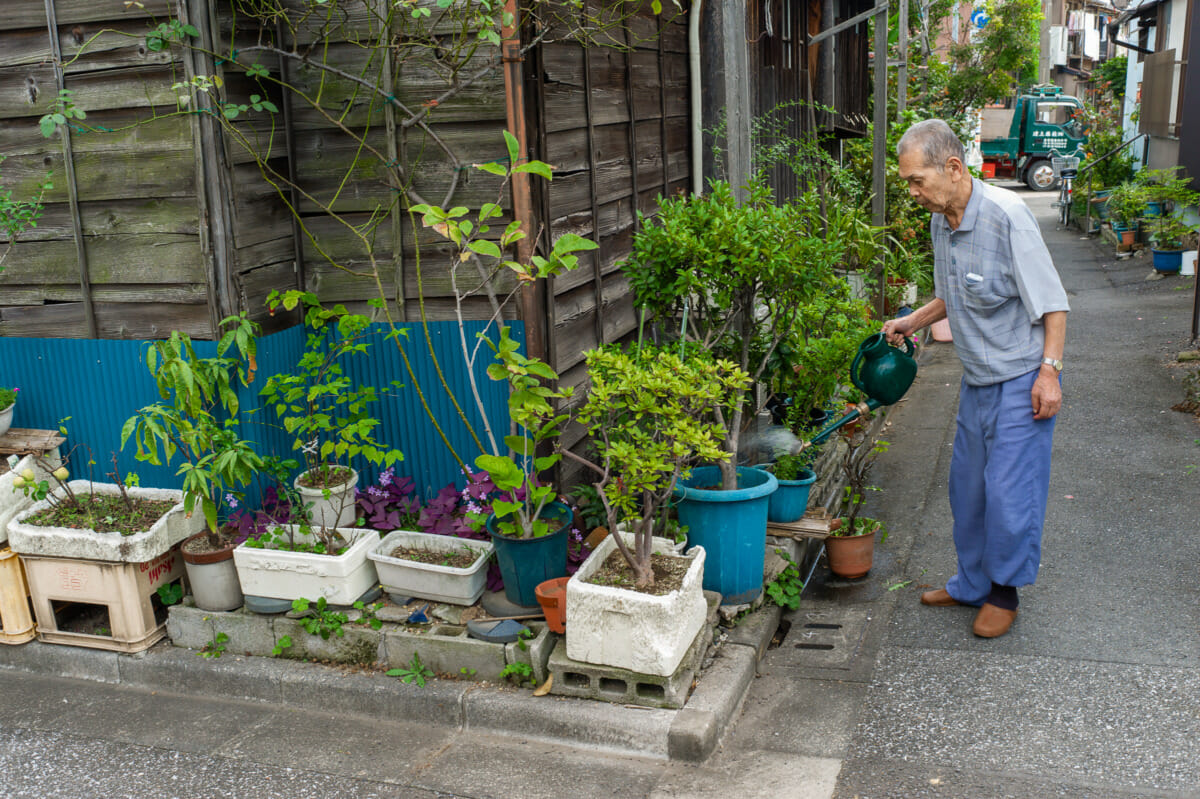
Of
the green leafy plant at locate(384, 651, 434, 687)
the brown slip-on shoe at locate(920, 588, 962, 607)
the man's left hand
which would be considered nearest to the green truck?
the brown slip-on shoe at locate(920, 588, 962, 607)

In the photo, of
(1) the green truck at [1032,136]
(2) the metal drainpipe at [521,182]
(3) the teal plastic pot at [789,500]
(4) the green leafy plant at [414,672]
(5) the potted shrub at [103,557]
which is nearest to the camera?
(4) the green leafy plant at [414,672]

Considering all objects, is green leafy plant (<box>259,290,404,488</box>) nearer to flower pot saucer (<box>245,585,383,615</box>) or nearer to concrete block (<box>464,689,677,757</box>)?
flower pot saucer (<box>245,585,383,615</box>)

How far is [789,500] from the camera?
5332 millimetres

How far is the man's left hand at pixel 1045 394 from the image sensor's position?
4.27 metres

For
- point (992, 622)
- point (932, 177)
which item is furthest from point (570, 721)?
point (932, 177)

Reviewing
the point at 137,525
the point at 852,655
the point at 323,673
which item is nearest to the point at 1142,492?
the point at 852,655

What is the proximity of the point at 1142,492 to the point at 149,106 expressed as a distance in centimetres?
603

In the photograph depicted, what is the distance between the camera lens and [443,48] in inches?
178

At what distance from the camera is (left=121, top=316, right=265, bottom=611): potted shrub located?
4.39m

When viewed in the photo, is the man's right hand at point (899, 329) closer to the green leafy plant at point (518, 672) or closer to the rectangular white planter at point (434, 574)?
the rectangular white planter at point (434, 574)

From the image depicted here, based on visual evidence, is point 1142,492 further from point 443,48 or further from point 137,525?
point 137,525

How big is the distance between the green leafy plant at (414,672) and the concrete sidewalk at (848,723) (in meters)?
0.16

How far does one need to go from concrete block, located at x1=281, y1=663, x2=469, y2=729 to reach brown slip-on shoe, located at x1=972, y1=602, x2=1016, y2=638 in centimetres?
233

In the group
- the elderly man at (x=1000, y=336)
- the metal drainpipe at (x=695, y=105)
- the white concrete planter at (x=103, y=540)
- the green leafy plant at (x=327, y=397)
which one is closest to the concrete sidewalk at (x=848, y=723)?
the elderly man at (x=1000, y=336)
